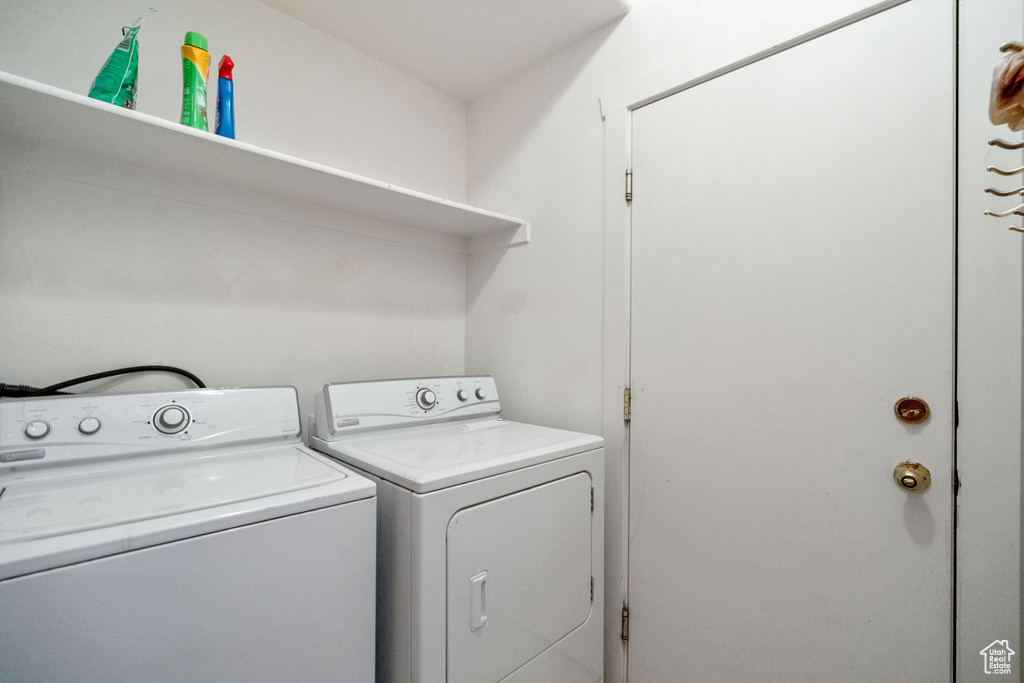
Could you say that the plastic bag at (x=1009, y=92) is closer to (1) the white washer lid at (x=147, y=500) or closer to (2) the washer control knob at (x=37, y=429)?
(1) the white washer lid at (x=147, y=500)

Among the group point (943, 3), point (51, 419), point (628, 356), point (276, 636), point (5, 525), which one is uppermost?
Result: point (943, 3)

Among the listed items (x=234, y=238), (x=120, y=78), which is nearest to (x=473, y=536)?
(x=234, y=238)

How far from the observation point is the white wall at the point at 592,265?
3.00 feet

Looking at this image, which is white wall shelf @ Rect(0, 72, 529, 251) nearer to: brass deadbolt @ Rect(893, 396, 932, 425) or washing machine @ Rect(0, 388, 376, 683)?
washing machine @ Rect(0, 388, 376, 683)

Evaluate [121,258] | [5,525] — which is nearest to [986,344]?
[5,525]

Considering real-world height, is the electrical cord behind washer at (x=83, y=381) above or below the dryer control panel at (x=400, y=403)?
above

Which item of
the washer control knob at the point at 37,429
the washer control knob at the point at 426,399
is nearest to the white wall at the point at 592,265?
the washer control knob at the point at 426,399

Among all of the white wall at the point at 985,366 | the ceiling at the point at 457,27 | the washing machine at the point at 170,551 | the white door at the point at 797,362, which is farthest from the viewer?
the ceiling at the point at 457,27

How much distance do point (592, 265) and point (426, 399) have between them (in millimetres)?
796

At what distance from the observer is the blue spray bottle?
1229 millimetres

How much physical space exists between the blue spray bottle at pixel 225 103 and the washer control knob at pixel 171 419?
762 millimetres

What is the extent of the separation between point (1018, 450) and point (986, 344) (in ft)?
0.73

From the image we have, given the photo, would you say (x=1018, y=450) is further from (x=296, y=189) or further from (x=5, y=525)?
(x=296, y=189)

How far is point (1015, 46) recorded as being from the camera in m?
0.53
